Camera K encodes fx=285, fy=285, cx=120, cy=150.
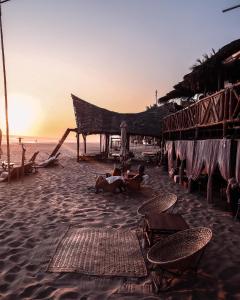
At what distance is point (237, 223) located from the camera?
7.81m

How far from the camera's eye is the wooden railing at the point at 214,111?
8422 mm

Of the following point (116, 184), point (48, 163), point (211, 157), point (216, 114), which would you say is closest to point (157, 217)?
point (211, 157)

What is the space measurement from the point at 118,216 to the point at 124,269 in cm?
327

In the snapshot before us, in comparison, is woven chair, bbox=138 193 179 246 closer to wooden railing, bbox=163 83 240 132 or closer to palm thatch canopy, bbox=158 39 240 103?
wooden railing, bbox=163 83 240 132

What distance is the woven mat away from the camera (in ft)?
16.3

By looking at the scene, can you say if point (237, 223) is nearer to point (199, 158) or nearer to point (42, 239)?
point (199, 158)

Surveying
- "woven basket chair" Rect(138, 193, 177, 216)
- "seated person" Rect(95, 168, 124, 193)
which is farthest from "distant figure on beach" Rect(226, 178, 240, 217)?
"seated person" Rect(95, 168, 124, 193)

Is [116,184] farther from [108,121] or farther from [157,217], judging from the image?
[108,121]

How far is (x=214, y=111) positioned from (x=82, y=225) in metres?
5.84

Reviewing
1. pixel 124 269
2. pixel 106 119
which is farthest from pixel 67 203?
pixel 106 119

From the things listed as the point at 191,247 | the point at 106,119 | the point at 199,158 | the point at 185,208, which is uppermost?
the point at 106,119

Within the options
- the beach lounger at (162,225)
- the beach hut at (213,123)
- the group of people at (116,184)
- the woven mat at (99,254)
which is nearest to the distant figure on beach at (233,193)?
the beach hut at (213,123)

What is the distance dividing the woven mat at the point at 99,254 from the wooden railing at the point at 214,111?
473cm

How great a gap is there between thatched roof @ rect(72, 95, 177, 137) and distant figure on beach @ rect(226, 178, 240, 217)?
1673 cm
